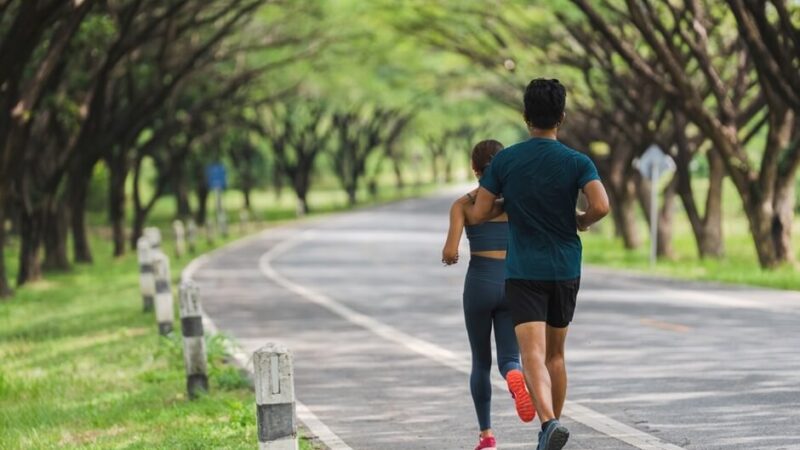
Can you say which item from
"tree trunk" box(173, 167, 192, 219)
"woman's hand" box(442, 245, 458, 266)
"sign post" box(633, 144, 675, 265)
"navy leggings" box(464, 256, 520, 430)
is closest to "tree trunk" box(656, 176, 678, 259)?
"sign post" box(633, 144, 675, 265)

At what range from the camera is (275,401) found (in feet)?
21.5

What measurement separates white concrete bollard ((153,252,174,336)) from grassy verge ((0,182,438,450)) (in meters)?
0.19

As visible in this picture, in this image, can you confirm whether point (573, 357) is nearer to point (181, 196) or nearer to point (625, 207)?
point (625, 207)

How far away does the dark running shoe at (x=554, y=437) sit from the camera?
6.87 m

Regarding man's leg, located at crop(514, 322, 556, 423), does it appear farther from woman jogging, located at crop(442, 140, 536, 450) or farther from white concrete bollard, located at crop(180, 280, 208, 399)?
white concrete bollard, located at crop(180, 280, 208, 399)

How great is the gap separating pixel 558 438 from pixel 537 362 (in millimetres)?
425

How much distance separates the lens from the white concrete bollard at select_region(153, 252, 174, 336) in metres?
15.2

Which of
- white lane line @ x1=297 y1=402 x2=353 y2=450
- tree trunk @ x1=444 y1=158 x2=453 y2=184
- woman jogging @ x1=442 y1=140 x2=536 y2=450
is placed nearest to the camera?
woman jogging @ x1=442 y1=140 x2=536 y2=450

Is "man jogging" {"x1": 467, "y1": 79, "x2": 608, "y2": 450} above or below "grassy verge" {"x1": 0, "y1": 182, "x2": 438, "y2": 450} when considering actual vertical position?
above

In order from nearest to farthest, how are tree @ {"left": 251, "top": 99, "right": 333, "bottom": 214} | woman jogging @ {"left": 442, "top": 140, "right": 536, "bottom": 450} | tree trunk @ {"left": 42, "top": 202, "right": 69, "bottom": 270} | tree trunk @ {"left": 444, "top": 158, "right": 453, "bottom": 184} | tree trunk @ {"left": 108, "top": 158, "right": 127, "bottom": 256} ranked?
woman jogging @ {"left": 442, "top": 140, "right": 536, "bottom": 450} → tree trunk @ {"left": 42, "top": 202, "right": 69, "bottom": 270} → tree trunk @ {"left": 108, "top": 158, "right": 127, "bottom": 256} → tree @ {"left": 251, "top": 99, "right": 333, "bottom": 214} → tree trunk @ {"left": 444, "top": 158, "right": 453, "bottom": 184}

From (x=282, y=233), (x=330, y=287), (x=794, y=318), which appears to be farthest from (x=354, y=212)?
(x=794, y=318)

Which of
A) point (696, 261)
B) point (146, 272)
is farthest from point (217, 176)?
point (146, 272)

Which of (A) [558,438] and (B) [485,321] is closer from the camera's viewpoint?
(A) [558,438]

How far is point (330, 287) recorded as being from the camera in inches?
920
